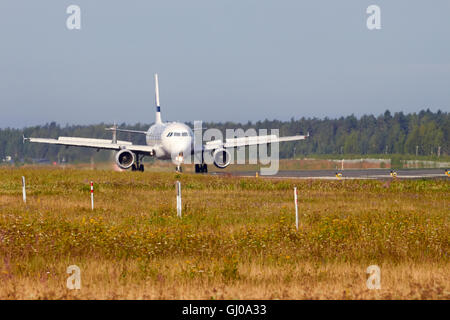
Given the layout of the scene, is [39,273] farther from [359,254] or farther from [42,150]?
[42,150]

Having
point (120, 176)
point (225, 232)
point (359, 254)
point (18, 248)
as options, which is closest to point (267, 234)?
point (225, 232)

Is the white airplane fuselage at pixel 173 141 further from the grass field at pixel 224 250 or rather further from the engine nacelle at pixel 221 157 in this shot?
the grass field at pixel 224 250

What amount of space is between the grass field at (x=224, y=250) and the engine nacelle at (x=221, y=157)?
30205 mm

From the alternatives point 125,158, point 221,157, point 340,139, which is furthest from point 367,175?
point 340,139

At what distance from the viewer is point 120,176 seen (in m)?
44.1

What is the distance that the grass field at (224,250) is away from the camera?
11.5 m

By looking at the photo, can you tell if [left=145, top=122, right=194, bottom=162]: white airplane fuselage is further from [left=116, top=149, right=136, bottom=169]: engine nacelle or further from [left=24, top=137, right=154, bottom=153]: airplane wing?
[left=116, top=149, right=136, bottom=169]: engine nacelle

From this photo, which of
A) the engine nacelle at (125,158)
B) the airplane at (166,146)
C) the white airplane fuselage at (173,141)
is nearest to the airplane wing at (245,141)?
the airplane at (166,146)

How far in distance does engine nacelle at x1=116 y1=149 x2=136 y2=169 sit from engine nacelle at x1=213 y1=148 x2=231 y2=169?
7244mm

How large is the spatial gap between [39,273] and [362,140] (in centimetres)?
16968

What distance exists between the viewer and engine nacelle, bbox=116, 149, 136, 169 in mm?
57897

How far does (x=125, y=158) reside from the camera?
192ft

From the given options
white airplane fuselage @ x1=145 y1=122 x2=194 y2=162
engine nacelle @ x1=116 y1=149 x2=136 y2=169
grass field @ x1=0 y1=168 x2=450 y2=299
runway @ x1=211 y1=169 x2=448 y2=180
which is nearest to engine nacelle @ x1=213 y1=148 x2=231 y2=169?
runway @ x1=211 y1=169 x2=448 y2=180
